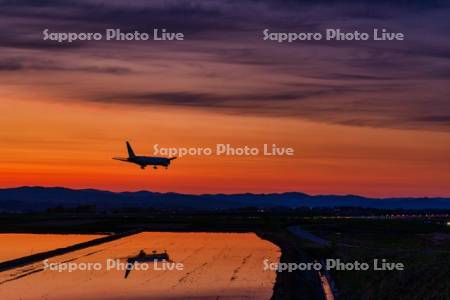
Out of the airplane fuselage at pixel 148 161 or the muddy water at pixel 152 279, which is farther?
the airplane fuselage at pixel 148 161

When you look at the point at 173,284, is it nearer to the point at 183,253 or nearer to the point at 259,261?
Result: the point at 259,261

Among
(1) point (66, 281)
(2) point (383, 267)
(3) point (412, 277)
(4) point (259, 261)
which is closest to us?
(3) point (412, 277)

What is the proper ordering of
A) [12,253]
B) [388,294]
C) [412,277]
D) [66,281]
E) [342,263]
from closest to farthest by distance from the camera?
1. [388,294]
2. [412,277]
3. [66,281]
4. [342,263]
5. [12,253]

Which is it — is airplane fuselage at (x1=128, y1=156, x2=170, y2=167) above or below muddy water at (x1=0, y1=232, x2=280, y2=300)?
above

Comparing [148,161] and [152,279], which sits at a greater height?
[148,161]

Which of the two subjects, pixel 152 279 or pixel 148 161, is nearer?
pixel 152 279

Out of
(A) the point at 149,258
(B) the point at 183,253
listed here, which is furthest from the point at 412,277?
(B) the point at 183,253

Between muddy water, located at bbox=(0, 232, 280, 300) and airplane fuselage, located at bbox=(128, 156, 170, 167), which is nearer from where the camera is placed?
muddy water, located at bbox=(0, 232, 280, 300)

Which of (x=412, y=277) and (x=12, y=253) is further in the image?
(x=12, y=253)
